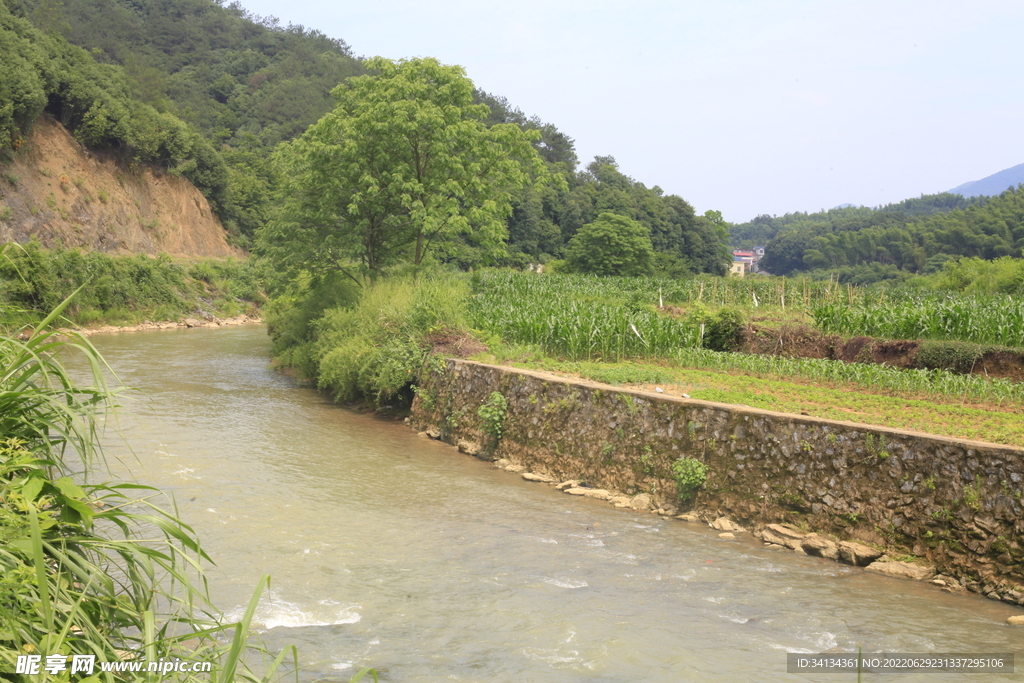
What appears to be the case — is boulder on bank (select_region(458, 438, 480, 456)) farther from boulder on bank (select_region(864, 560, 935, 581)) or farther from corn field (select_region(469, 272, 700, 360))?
boulder on bank (select_region(864, 560, 935, 581))

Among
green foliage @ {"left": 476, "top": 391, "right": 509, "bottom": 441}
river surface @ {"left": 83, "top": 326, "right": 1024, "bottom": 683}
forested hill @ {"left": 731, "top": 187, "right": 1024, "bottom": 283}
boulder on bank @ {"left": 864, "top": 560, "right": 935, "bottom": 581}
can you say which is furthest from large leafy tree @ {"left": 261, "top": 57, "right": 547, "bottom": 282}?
forested hill @ {"left": 731, "top": 187, "right": 1024, "bottom": 283}

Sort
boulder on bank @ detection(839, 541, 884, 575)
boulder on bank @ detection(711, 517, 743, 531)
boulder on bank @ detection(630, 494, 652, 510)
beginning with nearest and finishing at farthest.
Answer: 1. boulder on bank @ detection(839, 541, 884, 575)
2. boulder on bank @ detection(711, 517, 743, 531)
3. boulder on bank @ detection(630, 494, 652, 510)

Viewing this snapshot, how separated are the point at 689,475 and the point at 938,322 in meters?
9.58

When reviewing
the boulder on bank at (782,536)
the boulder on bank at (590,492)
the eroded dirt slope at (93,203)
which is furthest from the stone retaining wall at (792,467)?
the eroded dirt slope at (93,203)

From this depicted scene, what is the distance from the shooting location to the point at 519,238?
61.3 metres

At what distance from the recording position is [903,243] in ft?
226

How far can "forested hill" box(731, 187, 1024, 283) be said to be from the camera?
56.8m

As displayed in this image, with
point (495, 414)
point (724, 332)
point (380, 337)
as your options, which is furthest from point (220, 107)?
point (495, 414)

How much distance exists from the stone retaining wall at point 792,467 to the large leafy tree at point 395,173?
11298 mm

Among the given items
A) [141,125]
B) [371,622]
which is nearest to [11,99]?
[141,125]

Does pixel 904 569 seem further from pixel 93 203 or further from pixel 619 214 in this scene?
pixel 619 214

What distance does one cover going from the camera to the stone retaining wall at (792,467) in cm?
848

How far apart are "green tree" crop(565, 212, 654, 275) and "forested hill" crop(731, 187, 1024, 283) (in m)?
14.8

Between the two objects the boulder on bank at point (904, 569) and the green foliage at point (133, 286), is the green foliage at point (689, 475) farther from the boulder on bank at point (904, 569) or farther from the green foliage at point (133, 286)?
the green foliage at point (133, 286)
